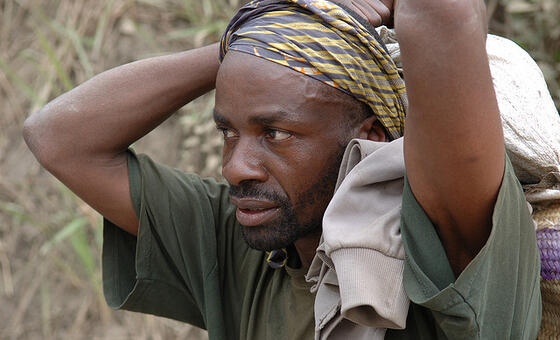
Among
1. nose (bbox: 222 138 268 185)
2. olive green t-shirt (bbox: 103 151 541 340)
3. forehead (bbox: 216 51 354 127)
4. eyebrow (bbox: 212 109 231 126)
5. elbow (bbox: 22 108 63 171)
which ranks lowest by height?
olive green t-shirt (bbox: 103 151 541 340)

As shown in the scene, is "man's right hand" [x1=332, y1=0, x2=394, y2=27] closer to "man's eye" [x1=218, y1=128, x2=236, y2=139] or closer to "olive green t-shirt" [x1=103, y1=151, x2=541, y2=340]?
"man's eye" [x1=218, y1=128, x2=236, y2=139]

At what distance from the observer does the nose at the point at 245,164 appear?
6.19ft

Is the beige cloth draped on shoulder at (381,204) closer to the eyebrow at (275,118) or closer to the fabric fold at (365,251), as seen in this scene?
the fabric fold at (365,251)

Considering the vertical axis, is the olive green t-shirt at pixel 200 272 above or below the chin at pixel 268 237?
below

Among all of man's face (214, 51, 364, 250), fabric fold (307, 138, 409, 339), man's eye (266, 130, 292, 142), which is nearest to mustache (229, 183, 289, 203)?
man's face (214, 51, 364, 250)

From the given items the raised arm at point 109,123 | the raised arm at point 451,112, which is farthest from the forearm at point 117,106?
the raised arm at point 451,112

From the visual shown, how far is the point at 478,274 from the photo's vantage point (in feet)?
4.80

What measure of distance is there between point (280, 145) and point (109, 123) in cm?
69

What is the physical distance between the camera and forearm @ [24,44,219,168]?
7.56 feet

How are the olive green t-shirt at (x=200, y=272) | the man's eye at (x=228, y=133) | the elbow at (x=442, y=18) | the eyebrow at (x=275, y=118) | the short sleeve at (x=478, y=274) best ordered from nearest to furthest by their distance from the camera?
the elbow at (x=442, y=18), the short sleeve at (x=478, y=274), the eyebrow at (x=275, y=118), the man's eye at (x=228, y=133), the olive green t-shirt at (x=200, y=272)

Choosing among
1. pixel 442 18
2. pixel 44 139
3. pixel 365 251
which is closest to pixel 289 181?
pixel 365 251

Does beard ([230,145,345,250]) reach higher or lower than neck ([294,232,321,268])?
higher

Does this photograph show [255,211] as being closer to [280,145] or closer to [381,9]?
[280,145]

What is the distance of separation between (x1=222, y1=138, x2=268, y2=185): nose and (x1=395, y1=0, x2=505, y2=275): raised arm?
52cm
